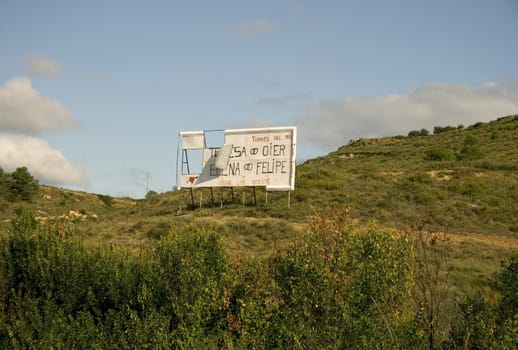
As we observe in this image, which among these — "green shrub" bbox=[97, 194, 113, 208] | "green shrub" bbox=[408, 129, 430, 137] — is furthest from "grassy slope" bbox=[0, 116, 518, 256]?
"green shrub" bbox=[408, 129, 430, 137]

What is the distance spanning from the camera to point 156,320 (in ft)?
50.9

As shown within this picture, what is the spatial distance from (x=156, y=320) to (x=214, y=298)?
5.70 ft

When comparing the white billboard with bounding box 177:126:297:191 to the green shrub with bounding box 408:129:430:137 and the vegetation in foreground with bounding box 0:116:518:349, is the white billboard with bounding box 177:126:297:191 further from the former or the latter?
the green shrub with bounding box 408:129:430:137

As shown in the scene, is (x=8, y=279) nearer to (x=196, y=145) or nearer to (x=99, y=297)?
(x=99, y=297)

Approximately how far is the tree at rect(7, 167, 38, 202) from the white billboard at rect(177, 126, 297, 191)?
2475 cm

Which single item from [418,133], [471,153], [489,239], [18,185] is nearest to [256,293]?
[489,239]

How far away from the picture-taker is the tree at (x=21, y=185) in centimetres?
5878

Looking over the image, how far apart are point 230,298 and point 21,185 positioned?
47.2m

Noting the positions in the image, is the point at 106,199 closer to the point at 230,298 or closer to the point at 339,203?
the point at 339,203

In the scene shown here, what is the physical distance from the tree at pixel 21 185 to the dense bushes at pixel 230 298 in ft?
→ 137

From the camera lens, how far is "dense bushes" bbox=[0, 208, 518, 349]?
14234 mm

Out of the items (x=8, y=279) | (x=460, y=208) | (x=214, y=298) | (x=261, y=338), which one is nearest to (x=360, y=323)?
(x=261, y=338)

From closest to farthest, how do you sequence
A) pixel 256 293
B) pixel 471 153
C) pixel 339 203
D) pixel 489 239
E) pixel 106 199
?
pixel 256 293 < pixel 489 239 < pixel 339 203 < pixel 471 153 < pixel 106 199

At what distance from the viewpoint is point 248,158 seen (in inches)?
1491
